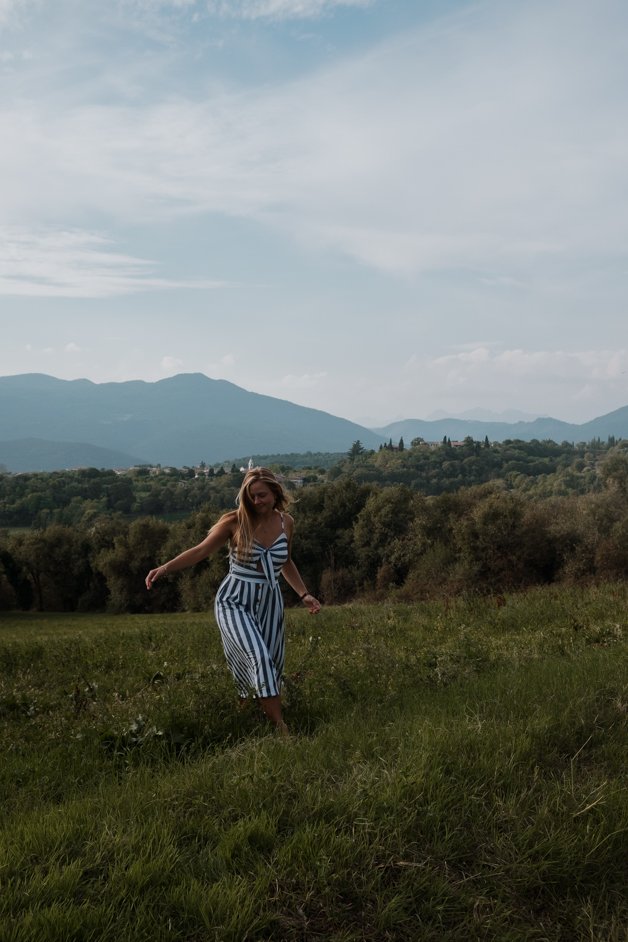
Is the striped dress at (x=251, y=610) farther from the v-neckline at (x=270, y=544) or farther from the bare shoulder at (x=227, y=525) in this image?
the bare shoulder at (x=227, y=525)

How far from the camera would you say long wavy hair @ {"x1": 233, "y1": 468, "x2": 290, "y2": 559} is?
6.79m

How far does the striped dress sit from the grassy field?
33cm

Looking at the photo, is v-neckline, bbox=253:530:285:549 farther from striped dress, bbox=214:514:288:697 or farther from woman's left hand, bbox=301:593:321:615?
woman's left hand, bbox=301:593:321:615

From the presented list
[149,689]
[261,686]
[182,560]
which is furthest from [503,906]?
[149,689]

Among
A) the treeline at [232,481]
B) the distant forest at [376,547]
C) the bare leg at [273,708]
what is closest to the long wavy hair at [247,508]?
the bare leg at [273,708]

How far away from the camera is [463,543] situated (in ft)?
165

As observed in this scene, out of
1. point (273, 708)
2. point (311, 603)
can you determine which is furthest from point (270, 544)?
point (273, 708)

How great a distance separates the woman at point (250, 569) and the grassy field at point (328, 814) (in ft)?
1.57

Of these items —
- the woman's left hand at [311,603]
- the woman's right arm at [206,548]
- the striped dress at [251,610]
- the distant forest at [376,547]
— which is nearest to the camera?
the striped dress at [251,610]

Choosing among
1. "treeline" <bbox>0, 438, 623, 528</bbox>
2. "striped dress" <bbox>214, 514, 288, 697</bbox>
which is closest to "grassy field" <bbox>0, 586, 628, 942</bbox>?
"striped dress" <bbox>214, 514, 288, 697</bbox>

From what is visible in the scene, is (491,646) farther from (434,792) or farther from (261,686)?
(434,792)

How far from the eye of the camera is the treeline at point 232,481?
128375mm

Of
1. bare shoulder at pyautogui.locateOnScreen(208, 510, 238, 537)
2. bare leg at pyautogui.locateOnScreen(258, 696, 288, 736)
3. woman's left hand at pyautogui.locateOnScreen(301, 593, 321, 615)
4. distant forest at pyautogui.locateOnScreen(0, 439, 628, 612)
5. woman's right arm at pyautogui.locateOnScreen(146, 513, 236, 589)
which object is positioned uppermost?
bare shoulder at pyautogui.locateOnScreen(208, 510, 238, 537)

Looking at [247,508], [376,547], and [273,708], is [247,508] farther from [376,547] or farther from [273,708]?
[376,547]
